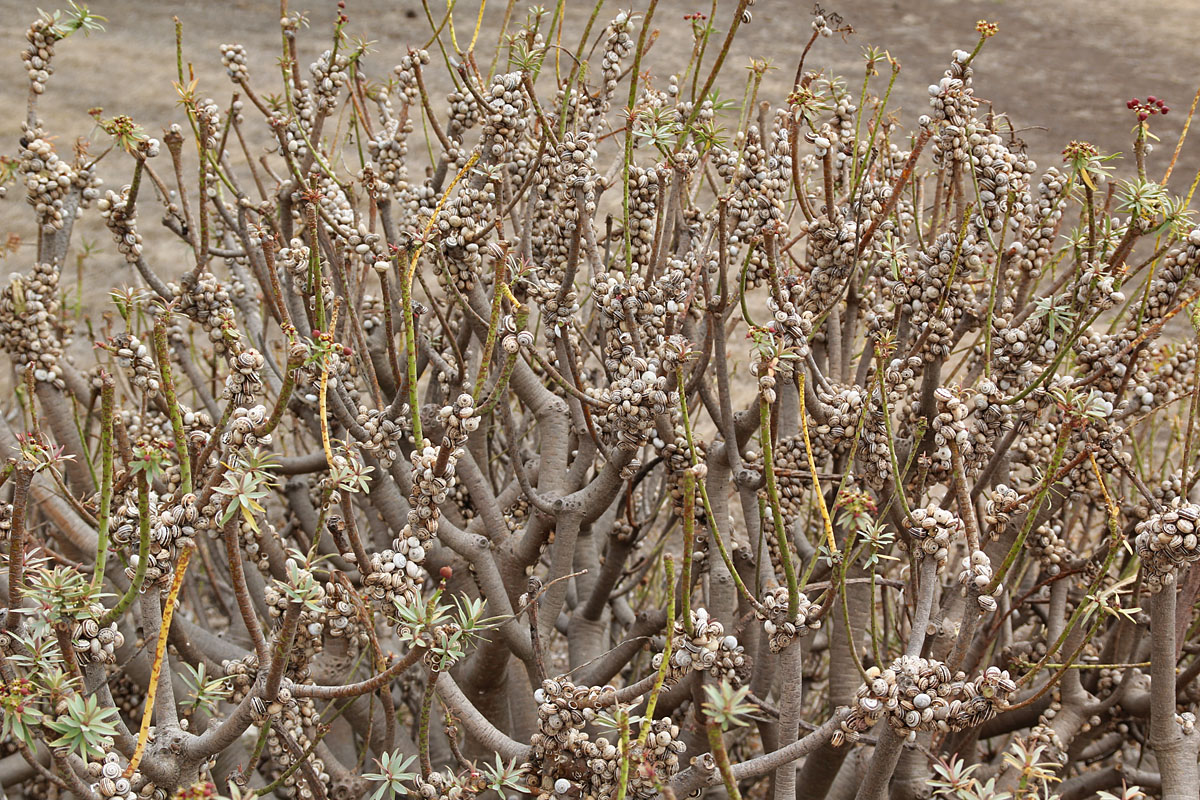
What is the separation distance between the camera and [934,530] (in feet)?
4.33

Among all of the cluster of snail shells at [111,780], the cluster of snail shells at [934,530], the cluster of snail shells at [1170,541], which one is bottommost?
the cluster of snail shells at [111,780]

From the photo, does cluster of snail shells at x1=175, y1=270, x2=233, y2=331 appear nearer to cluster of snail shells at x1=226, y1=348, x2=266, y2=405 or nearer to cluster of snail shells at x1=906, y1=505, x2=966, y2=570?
cluster of snail shells at x1=226, y1=348, x2=266, y2=405

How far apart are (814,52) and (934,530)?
26.8ft

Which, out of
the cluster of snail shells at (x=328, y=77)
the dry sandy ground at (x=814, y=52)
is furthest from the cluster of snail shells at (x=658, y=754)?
the dry sandy ground at (x=814, y=52)

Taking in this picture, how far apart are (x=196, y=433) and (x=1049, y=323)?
4.19ft

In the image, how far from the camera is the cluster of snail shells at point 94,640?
1.22 m

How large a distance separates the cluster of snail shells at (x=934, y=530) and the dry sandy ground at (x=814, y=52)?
6.05 m

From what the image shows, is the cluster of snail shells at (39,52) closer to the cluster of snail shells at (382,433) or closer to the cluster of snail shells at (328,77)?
the cluster of snail shells at (328,77)

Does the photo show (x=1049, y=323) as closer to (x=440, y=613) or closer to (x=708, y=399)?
(x=708, y=399)

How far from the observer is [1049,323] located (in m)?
1.59

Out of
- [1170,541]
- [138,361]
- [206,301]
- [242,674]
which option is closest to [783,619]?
[1170,541]

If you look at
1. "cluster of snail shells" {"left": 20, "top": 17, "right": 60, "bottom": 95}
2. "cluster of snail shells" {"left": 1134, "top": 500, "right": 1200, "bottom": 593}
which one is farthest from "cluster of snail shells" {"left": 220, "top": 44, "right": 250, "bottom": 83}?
"cluster of snail shells" {"left": 1134, "top": 500, "right": 1200, "bottom": 593}

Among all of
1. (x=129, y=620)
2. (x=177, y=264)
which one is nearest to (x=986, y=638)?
(x=129, y=620)

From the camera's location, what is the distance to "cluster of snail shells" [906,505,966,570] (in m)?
1.31
